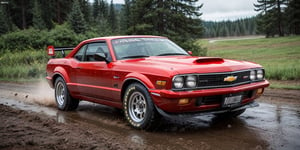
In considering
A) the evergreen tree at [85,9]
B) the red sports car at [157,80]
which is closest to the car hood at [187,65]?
the red sports car at [157,80]

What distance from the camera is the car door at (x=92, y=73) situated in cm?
545

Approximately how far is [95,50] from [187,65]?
2278 mm

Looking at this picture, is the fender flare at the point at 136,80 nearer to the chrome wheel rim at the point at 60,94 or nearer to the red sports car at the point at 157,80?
the red sports car at the point at 157,80

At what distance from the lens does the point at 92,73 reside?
227 inches

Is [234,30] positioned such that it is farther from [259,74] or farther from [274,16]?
[259,74]

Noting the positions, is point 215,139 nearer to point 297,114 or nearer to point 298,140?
point 298,140

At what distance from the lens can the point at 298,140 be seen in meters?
3.99

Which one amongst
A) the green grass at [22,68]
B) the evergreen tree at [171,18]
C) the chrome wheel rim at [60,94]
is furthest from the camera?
the evergreen tree at [171,18]

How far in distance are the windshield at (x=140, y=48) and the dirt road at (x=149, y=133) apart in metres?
1.21

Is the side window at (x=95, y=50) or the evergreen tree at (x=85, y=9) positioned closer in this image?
the side window at (x=95, y=50)

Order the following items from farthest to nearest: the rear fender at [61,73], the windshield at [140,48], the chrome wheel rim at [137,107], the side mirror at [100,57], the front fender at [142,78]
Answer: the rear fender at [61,73]
the windshield at [140,48]
the side mirror at [100,57]
the chrome wheel rim at [137,107]
the front fender at [142,78]

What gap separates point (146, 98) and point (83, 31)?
2970cm

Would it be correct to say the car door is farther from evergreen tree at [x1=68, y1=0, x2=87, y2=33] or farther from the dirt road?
evergreen tree at [x1=68, y1=0, x2=87, y2=33]

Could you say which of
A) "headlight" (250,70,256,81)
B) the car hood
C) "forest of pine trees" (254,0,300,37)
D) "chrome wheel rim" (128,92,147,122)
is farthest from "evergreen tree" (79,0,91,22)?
"headlight" (250,70,256,81)
